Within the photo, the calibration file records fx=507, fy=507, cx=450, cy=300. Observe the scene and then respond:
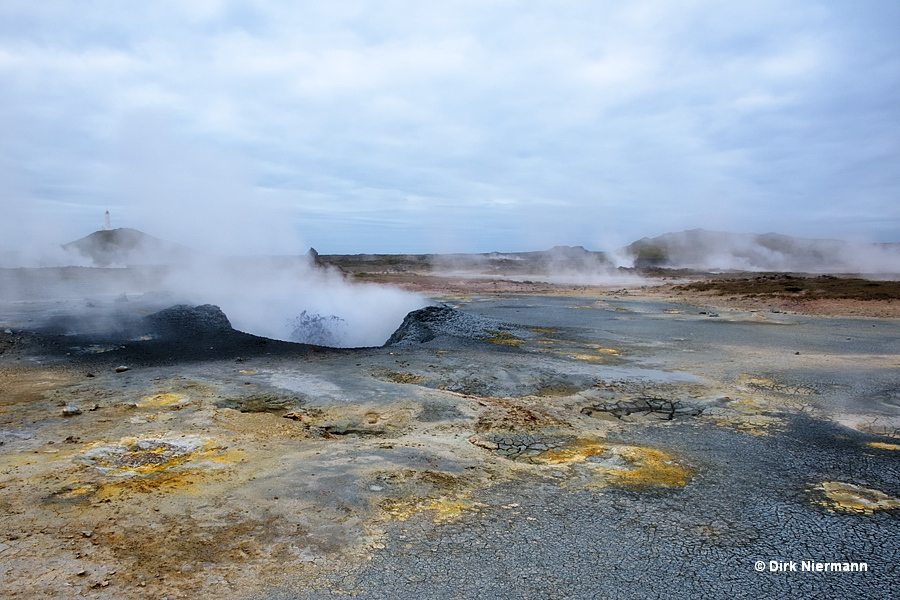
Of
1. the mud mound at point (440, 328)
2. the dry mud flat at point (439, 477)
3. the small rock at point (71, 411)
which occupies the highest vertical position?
the mud mound at point (440, 328)

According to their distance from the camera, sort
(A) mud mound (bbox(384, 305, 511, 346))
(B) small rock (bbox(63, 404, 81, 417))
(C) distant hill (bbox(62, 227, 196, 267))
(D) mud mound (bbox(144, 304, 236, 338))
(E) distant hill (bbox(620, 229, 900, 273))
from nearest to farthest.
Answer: (B) small rock (bbox(63, 404, 81, 417)), (D) mud mound (bbox(144, 304, 236, 338)), (A) mud mound (bbox(384, 305, 511, 346)), (C) distant hill (bbox(62, 227, 196, 267)), (E) distant hill (bbox(620, 229, 900, 273))

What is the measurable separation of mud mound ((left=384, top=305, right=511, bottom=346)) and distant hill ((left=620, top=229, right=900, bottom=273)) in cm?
6866

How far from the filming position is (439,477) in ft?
18.5

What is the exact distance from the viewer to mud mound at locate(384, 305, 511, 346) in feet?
50.3

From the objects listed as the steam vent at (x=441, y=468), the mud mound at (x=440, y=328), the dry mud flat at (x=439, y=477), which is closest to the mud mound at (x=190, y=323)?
the steam vent at (x=441, y=468)

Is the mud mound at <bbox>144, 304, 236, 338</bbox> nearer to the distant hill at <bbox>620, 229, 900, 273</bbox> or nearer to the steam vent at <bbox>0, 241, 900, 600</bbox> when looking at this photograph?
the steam vent at <bbox>0, 241, 900, 600</bbox>

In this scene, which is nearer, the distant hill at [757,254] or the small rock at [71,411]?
the small rock at [71,411]

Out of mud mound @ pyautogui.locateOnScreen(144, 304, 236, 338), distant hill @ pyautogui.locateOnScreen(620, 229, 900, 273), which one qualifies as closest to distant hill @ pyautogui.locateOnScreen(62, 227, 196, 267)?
mud mound @ pyautogui.locateOnScreen(144, 304, 236, 338)

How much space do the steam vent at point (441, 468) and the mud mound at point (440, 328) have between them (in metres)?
0.56

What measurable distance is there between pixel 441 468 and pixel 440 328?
10.3 metres

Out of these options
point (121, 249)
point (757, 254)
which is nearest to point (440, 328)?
point (121, 249)

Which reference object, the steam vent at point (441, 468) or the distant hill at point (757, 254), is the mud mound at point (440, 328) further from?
the distant hill at point (757, 254)

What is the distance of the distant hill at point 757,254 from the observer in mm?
73250

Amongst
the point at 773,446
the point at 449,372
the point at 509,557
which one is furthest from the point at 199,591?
the point at 449,372
